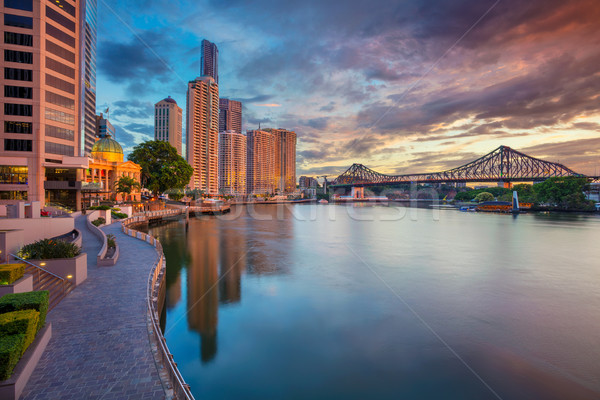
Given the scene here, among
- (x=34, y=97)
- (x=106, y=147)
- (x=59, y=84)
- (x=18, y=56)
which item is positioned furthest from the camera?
(x=106, y=147)

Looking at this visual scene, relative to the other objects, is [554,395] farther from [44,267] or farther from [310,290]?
[44,267]

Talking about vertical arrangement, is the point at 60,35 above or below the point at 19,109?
above

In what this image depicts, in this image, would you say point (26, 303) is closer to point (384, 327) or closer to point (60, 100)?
point (384, 327)

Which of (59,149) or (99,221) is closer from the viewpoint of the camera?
(99,221)

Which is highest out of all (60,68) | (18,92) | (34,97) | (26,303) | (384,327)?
(60,68)

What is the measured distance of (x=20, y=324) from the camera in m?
7.73

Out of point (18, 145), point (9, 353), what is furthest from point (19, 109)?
point (9, 353)

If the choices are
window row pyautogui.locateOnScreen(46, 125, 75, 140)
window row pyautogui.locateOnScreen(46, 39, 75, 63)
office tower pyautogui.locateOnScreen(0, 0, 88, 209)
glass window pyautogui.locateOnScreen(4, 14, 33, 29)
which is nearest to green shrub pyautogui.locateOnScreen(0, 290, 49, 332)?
office tower pyautogui.locateOnScreen(0, 0, 88, 209)

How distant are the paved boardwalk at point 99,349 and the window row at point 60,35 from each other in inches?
2054

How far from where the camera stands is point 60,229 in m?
25.7

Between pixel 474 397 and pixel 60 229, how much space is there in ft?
100

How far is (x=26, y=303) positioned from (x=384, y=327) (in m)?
14.9

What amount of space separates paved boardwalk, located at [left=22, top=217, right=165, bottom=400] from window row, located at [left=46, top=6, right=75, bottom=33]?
176ft

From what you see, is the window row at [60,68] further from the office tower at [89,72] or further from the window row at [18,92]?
the office tower at [89,72]
